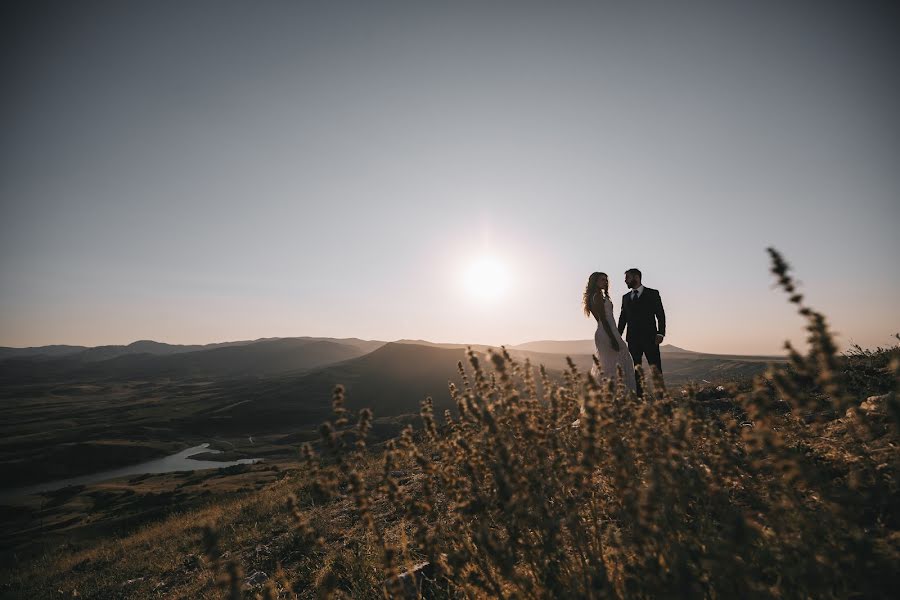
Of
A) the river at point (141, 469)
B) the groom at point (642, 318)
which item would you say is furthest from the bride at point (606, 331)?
the river at point (141, 469)

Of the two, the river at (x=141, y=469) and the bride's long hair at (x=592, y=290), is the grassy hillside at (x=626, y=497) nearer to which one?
the bride's long hair at (x=592, y=290)

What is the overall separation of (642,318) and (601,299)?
977 millimetres

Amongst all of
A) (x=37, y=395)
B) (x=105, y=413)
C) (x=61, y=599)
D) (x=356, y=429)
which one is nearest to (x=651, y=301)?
(x=356, y=429)

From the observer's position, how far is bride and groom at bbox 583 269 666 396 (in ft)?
27.7

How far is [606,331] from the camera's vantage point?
8.57 metres

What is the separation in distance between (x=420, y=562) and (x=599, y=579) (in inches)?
99.3

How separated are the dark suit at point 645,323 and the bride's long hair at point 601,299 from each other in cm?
51

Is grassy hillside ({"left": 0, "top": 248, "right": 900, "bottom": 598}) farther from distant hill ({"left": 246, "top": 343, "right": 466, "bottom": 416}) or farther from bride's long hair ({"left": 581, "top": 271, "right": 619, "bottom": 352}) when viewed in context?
distant hill ({"left": 246, "top": 343, "right": 466, "bottom": 416})

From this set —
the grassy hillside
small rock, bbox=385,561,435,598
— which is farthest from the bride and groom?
small rock, bbox=385,561,435,598

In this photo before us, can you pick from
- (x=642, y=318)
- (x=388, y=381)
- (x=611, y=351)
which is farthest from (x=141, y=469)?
(x=642, y=318)

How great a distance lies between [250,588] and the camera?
5691 mm

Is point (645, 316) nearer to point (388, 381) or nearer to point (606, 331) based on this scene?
point (606, 331)

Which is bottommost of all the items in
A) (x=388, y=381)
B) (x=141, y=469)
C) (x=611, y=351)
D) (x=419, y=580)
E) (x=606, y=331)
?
(x=141, y=469)

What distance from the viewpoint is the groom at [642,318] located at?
330 inches
